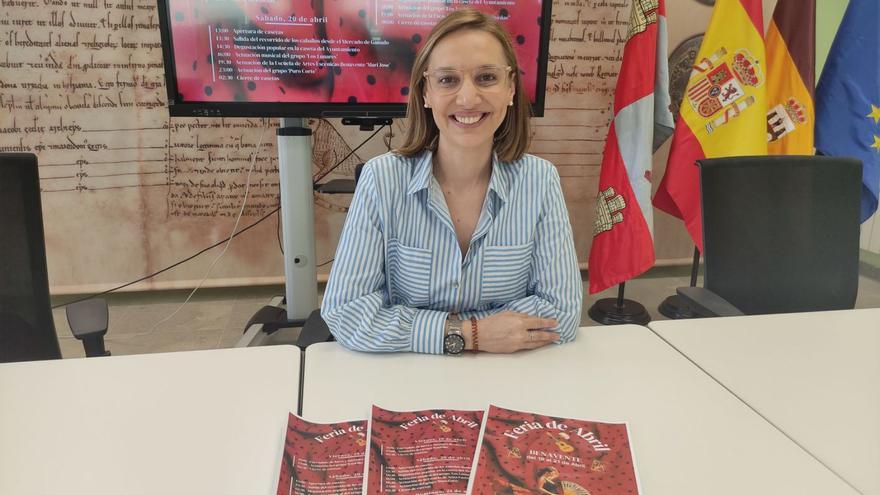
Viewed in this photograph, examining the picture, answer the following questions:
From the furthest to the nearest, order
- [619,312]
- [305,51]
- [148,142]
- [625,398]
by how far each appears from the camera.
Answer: [619,312] < [148,142] < [305,51] < [625,398]

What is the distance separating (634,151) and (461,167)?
143 centimetres

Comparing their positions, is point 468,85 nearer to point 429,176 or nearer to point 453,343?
point 429,176

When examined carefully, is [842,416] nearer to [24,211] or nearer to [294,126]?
[24,211]

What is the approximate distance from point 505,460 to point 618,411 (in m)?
0.26

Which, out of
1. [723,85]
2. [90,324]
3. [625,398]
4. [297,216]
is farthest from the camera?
[723,85]

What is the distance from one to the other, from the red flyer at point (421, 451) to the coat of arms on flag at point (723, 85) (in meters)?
2.14

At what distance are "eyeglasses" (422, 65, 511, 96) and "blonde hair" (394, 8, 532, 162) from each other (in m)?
0.05

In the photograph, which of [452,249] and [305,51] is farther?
[305,51]

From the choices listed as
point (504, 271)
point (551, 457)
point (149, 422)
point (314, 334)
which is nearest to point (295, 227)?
point (314, 334)

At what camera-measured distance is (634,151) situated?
251 centimetres

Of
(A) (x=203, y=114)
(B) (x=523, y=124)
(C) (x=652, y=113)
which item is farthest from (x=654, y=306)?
(A) (x=203, y=114)

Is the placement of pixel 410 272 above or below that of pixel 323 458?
above

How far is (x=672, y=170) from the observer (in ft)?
8.39

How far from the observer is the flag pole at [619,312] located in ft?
9.34
